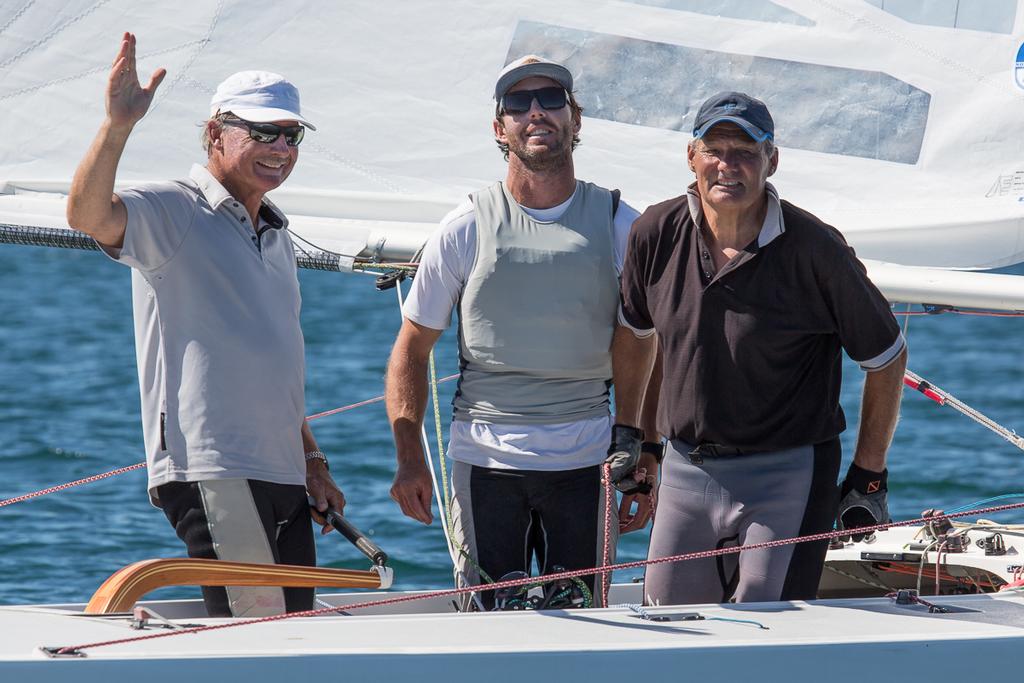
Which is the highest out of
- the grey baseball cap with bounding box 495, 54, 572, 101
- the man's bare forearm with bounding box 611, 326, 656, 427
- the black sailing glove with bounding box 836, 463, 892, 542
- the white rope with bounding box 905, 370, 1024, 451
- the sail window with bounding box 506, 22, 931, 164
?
the sail window with bounding box 506, 22, 931, 164

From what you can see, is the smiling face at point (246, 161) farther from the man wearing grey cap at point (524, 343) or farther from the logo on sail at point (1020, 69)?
→ the logo on sail at point (1020, 69)

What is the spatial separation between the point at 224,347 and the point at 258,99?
1.52 ft

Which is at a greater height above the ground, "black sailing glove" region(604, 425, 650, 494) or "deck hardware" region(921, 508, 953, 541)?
"black sailing glove" region(604, 425, 650, 494)

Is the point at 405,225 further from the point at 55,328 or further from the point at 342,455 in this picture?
the point at 55,328

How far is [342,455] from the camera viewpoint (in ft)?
27.9

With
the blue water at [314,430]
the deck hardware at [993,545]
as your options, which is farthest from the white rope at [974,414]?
the blue water at [314,430]

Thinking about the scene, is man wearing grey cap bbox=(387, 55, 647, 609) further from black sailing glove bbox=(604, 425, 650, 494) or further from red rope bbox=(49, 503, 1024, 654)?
red rope bbox=(49, 503, 1024, 654)

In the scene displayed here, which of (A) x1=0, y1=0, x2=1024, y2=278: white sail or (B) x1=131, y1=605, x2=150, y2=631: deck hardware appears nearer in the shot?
(B) x1=131, y1=605, x2=150, y2=631: deck hardware

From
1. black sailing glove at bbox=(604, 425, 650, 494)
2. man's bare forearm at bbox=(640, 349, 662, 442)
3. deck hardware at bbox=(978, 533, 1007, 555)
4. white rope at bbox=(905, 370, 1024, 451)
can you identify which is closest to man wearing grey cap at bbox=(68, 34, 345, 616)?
black sailing glove at bbox=(604, 425, 650, 494)

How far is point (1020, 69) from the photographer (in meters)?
3.67

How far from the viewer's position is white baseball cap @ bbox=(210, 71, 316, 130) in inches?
114

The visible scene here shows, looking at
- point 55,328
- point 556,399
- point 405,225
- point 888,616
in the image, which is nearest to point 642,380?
point 556,399

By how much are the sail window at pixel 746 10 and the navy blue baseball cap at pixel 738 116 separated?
3.50 ft

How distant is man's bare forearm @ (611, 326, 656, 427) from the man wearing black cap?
0.13 meters
